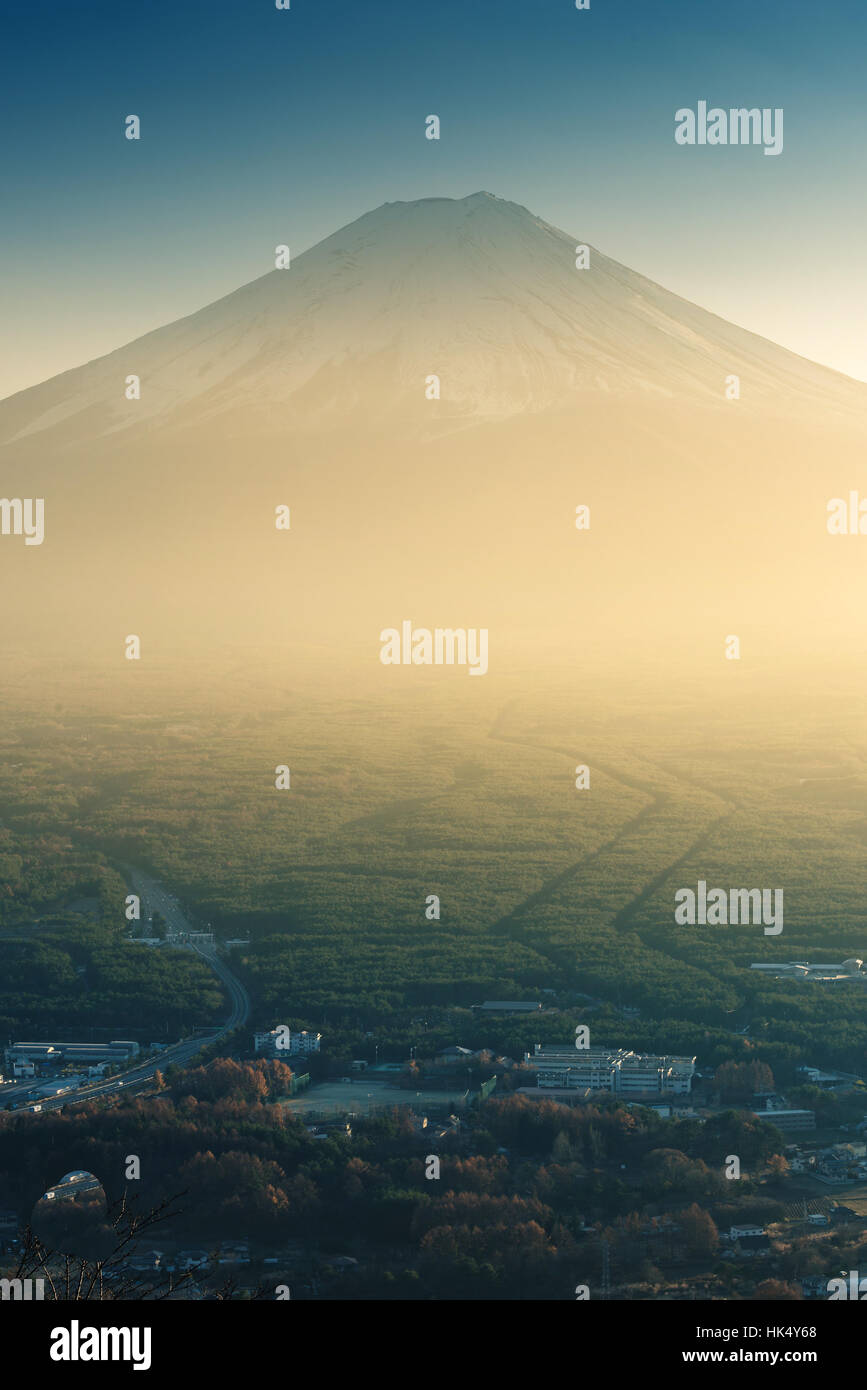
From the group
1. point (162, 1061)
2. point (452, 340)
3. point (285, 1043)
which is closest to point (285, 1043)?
point (285, 1043)

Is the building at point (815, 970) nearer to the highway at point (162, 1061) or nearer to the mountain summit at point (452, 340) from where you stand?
the highway at point (162, 1061)

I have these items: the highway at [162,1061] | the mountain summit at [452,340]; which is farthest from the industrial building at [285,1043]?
the mountain summit at [452,340]

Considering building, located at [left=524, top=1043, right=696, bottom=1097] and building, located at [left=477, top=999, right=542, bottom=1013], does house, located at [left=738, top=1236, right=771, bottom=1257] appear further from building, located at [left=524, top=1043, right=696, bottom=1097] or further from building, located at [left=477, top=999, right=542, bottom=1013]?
building, located at [left=477, top=999, right=542, bottom=1013]

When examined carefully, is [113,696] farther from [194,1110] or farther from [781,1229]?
[781,1229]

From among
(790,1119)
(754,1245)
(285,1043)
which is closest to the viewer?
(754,1245)

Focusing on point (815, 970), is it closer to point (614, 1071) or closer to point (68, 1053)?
point (614, 1071)
